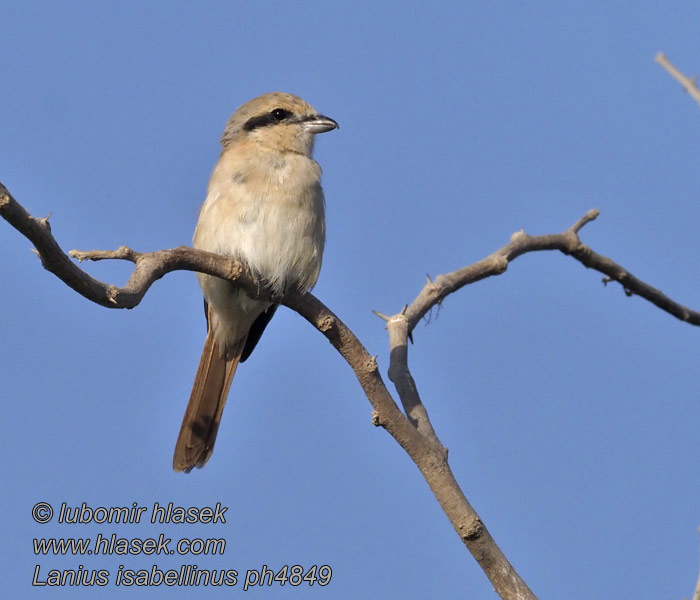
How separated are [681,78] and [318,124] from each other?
3533 mm

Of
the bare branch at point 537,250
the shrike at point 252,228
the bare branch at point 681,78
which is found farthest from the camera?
the shrike at point 252,228

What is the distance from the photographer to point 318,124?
18.9 ft

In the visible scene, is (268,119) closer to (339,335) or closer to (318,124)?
(318,124)

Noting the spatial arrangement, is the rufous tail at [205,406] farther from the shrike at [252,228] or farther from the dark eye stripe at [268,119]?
the dark eye stripe at [268,119]

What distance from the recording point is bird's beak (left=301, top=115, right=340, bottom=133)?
5.73m

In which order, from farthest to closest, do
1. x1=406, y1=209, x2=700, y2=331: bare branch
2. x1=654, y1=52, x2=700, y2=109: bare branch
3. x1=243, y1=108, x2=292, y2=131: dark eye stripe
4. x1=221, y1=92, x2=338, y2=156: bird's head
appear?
x1=243, y1=108, x2=292, y2=131: dark eye stripe, x1=221, y1=92, x2=338, y2=156: bird's head, x1=406, y1=209, x2=700, y2=331: bare branch, x1=654, y1=52, x2=700, y2=109: bare branch

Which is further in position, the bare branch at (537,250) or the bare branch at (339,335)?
the bare branch at (537,250)

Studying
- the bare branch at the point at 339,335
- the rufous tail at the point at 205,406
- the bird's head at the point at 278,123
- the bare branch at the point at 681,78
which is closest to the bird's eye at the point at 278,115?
the bird's head at the point at 278,123

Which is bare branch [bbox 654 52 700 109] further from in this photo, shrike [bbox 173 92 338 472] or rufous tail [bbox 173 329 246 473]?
rufous tail [bbox 173 329 246 473]

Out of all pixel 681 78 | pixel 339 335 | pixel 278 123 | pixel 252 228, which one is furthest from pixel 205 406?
pixel 681 78

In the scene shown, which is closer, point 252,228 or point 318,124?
point 252,228

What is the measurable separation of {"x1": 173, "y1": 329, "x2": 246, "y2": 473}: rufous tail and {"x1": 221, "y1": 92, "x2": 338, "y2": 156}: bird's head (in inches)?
49.4

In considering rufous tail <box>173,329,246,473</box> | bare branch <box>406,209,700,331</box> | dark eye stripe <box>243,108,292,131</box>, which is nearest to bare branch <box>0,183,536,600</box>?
bare branch <box>406,209,700,331</box>

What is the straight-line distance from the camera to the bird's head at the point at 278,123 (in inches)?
218
